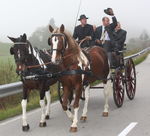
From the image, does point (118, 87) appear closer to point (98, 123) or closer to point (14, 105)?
point (98, 123)

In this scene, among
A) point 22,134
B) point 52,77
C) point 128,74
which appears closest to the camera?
point 22,134

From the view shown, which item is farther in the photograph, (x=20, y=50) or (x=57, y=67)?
(x=57, y=67)

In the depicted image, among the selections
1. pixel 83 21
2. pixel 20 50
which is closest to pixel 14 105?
pixel 83 21

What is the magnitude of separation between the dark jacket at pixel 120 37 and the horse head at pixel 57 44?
12.1 feet

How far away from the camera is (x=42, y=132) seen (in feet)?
29.3

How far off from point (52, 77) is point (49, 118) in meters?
1.39

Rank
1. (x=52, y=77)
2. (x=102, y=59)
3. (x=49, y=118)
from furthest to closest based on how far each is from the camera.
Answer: (x=102, y=59), (x=49, y=118), (x=52, y=77)

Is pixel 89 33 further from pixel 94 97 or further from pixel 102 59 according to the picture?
pixel 94 97

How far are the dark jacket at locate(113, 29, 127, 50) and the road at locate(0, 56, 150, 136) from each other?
5.43ft

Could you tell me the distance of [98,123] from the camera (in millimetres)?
9812

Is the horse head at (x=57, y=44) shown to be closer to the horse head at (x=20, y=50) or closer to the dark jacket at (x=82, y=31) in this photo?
the horse head at (x=20, y=50)

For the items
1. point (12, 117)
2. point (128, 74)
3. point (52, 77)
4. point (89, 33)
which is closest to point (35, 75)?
point (52, 77)

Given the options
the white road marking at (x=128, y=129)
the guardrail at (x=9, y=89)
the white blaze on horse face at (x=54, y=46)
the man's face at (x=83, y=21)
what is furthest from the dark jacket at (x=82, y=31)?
the white road marking at (x=128, y=129)

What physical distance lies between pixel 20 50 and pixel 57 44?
78 centimetres
